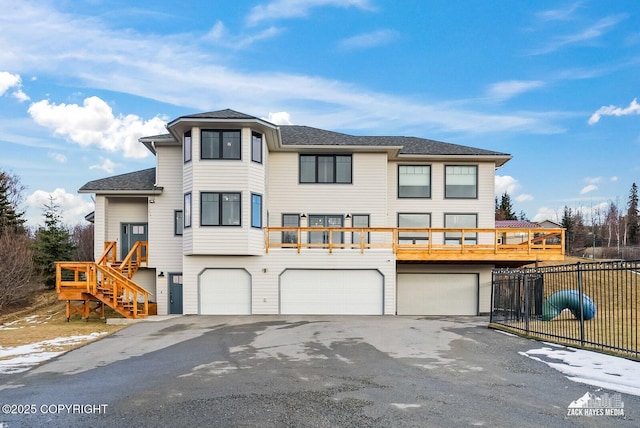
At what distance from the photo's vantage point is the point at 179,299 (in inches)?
806

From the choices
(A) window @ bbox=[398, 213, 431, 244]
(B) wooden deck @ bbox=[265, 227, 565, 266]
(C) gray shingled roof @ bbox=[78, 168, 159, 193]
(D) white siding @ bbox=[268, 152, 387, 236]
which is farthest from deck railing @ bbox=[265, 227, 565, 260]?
(C) gray shingled roof @ bbox=[78, 168, 159, 193]

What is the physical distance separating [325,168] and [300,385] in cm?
1538

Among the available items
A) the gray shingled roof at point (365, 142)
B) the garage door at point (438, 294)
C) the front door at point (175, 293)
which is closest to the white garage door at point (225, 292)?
the front door at point (175, 293)

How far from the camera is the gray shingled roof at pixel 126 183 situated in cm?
2070

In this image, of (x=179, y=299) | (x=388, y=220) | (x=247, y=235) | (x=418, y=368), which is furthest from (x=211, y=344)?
(x=388, y=220)

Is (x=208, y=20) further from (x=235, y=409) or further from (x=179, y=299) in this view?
(x=235, y=409)

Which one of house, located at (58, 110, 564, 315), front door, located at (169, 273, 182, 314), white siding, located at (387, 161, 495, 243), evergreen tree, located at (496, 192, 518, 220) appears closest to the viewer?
house, located at (58, 110, 564, 315)

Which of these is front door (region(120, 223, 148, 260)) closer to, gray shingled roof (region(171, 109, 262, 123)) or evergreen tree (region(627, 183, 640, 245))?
gray shingled roof (region(171, 109, 262, 123))

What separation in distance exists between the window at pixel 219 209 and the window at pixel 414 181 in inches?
328

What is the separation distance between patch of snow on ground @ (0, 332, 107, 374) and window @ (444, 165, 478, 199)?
53.7 feet

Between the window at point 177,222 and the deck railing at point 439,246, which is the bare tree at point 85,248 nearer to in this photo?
the window at point 177,222

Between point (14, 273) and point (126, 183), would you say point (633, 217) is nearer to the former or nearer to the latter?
point (126, 183)

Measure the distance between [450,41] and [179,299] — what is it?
18.2m

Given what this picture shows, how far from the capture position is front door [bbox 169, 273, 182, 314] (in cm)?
2042
